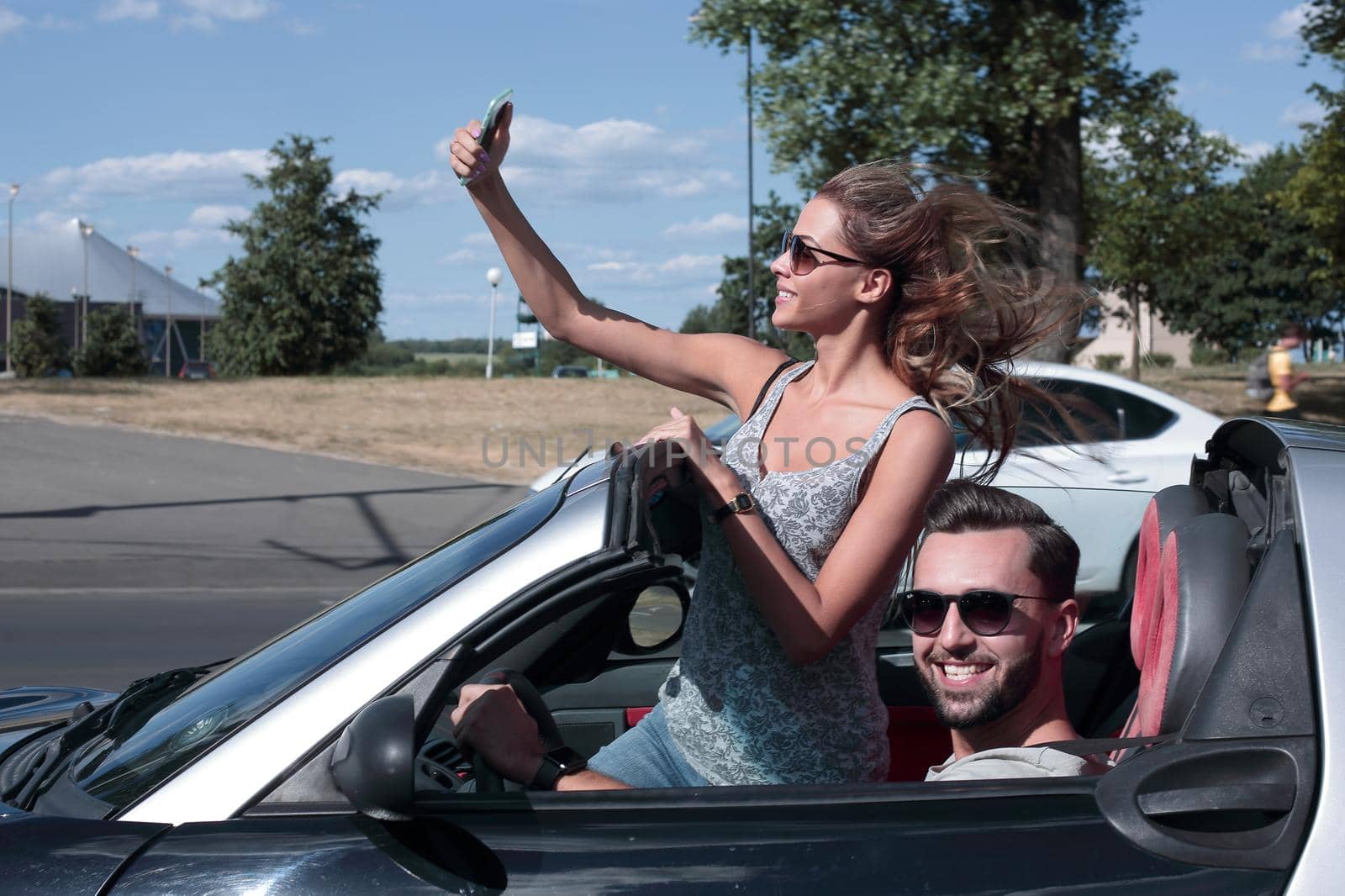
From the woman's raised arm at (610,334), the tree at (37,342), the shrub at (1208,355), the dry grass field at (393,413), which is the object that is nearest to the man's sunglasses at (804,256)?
the woman's raised arm at (610,334)

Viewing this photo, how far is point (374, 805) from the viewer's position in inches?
59.6

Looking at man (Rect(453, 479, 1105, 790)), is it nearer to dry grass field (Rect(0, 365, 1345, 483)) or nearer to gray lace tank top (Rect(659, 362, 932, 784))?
gray lace tank top (Rect(659, 362, 932, 784))

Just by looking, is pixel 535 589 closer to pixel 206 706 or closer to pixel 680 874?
pixel 680 874

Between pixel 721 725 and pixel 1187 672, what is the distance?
691 mm

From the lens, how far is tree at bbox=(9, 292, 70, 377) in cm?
5628

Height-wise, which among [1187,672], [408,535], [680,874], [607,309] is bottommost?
[408,535]

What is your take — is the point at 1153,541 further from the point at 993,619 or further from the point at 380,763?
the point at 380,763

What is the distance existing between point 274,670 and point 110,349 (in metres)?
60.6

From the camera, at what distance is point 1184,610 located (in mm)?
1852

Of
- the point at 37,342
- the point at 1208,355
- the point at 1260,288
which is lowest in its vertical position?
the point at 37,342

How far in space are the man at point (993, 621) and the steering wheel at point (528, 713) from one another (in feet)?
2.03

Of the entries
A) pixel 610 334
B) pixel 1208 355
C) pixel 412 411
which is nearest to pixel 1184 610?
pixel 610 334

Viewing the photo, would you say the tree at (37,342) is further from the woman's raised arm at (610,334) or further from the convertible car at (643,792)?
the convertible car at (643,792)

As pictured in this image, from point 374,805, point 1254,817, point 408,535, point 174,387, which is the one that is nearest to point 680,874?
point 374,805
